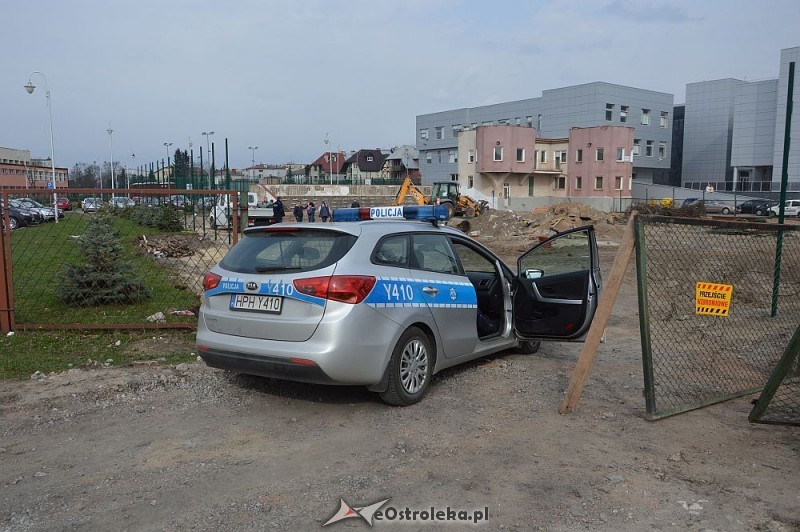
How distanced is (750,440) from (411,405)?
8.46 feet

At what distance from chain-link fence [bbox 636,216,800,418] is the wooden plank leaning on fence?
0.09 metres

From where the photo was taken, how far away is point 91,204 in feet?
31.1

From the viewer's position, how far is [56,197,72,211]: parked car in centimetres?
918

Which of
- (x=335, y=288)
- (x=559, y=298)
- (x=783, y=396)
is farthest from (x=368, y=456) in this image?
(x=783, y=396)

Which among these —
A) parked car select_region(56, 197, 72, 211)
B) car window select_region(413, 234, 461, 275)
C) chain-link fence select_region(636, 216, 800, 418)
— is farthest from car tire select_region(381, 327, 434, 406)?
parked car select_region(56, 197, 72, 211)

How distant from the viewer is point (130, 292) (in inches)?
379

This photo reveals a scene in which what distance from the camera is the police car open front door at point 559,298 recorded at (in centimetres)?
644

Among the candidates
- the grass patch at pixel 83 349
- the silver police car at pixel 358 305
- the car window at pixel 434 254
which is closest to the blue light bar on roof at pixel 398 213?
the silver police car at pixel 358 305

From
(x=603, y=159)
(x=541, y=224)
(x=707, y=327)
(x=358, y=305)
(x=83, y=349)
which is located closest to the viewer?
(x=358, y=305)

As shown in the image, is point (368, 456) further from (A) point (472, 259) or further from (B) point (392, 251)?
(A) point (472, 259)

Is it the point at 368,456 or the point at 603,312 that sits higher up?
the point at 603,312

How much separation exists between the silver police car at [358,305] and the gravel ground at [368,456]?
0.44 metres

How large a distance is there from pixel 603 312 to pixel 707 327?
4427 mm

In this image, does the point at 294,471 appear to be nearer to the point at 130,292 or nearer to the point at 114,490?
the point at 114,490
